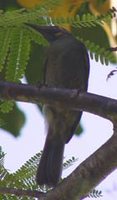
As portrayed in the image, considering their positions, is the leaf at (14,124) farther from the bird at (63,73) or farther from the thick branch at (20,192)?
the bird at (63,73)

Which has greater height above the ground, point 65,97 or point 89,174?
point 65,97

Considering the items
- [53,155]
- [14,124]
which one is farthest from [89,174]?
[53,155]

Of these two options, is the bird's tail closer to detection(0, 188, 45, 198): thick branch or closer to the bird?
the bird

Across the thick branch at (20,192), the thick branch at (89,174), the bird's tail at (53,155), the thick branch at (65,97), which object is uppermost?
the thick branch at (65,97)

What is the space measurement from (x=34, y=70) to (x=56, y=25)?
1.04m

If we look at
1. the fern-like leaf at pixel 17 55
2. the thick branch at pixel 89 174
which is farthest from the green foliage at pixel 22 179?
the fern-like leaf at pixel 17 55

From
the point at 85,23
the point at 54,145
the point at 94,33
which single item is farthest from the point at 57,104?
the point at 54,145

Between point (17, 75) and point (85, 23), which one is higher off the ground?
point (85, 23)

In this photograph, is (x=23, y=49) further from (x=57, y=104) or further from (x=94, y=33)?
(x=94, y=33)

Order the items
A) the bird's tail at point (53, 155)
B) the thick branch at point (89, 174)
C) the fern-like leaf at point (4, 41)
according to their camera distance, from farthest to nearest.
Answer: the bird's tail at point (53, 155)
the thick branch at point (89, 174)
the fern-like leaf at point (4, 41)

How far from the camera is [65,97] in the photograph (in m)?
1.67

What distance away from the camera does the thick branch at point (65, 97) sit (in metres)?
1.65

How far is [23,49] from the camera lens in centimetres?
159

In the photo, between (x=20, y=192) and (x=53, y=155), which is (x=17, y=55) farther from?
(x=53, y=155)
